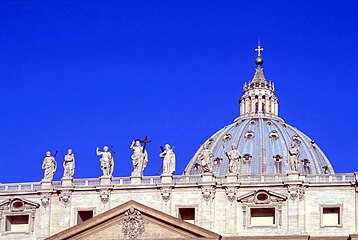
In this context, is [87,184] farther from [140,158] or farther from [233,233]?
[233,233]

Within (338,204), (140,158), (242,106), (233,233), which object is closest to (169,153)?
(140,158)

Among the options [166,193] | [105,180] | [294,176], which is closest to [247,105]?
[105,180]

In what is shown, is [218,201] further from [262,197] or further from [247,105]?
[247,105]

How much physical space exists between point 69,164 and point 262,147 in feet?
208

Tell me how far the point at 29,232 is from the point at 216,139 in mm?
67840

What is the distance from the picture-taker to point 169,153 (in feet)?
330

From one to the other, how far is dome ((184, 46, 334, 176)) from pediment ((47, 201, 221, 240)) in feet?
173

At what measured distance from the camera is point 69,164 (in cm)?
10212

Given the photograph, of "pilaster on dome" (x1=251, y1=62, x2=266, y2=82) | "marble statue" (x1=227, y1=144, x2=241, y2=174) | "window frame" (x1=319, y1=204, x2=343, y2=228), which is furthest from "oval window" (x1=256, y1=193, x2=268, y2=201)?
"pilaster on dome" (x1=251, y1=62, x2=266, y2=82)

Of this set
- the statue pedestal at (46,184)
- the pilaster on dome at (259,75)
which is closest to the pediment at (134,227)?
the statue pedestal at (46,184)

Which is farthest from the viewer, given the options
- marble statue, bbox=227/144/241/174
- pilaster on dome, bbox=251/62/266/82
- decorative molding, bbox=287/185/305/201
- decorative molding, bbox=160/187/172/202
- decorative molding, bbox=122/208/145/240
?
pilaster on dome, bbox=251/62/266/82

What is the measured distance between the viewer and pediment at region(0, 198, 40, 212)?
101375 millimetres

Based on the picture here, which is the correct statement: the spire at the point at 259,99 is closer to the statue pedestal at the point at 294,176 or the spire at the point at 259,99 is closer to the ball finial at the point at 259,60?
the ball finial at the point at 259,60

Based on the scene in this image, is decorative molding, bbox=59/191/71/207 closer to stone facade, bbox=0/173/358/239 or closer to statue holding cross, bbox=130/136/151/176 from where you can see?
stone facade, bbox=0/173/358/239
